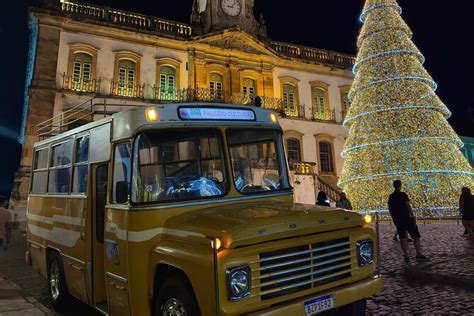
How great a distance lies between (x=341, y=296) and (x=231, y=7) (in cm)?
2512

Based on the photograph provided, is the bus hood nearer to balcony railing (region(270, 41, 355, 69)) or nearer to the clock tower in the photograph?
the clock tower

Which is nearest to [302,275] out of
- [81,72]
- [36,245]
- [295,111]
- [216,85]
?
[36,245]

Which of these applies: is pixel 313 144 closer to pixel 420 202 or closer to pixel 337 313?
pixel 420 202

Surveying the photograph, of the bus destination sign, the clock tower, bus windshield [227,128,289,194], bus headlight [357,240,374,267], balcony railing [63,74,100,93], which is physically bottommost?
bus headlight [357,240,374,267]

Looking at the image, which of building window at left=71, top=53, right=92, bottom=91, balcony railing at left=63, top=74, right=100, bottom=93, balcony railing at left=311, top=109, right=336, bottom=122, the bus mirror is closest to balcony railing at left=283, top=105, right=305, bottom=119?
balcony railing at left=311, top=109, right=336, bottom=122

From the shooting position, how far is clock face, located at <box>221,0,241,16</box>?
25406mm

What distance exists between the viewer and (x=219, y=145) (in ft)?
14.1

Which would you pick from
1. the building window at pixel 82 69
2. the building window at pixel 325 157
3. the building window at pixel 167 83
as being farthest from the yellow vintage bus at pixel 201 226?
the building window at pixel 325 157

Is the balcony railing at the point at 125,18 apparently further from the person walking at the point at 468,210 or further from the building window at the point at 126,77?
the person walking at the point at 468,210

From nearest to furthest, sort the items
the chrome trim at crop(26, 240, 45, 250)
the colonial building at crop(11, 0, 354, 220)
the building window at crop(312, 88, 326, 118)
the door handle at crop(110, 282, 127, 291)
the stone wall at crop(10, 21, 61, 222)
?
the door handle at crop(110, 282, 127, 291) < the chrome trim at crop(26, 240, 45, 250) < the stone wall at crop(10, 21, 61, 222) < the colonial building at crop(11, 0, 354, 220) < the building window at crop(312, 88, 326, 118)

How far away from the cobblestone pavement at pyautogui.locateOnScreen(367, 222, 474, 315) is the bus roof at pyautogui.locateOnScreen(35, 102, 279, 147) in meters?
3.31

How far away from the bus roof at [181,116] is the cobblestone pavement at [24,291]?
333 centimetres

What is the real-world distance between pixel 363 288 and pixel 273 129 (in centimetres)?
229

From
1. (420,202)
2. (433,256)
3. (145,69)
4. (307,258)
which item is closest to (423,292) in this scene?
(433,256)
